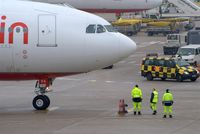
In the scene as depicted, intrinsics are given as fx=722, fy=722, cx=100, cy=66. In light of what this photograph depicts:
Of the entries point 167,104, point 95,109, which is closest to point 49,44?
point 95,109

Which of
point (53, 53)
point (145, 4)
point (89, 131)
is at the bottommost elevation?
point (89, 131)

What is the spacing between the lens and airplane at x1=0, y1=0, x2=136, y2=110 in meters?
29.3

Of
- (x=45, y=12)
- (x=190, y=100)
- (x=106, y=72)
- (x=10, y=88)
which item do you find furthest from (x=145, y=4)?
(x=45, y=12)

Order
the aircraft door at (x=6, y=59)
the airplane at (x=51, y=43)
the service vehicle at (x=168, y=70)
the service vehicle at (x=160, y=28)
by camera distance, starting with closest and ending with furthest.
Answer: the aircraft door at (x=6, y=59) < the airplane at (x=51, y=43) < the service vehicle at (x=168, y=70) < the service vehicle at (x=160, y=28)

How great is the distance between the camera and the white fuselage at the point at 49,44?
29.3 m

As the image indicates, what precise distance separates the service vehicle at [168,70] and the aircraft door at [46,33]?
661 inches

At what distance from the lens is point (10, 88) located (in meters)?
40.8

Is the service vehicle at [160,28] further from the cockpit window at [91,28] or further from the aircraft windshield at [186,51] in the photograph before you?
the cockpit window at [91,28]

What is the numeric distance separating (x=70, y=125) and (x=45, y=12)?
5302mm

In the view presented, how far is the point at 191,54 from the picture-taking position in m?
54.7

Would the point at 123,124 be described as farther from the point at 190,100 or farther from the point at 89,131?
the point at 190,100

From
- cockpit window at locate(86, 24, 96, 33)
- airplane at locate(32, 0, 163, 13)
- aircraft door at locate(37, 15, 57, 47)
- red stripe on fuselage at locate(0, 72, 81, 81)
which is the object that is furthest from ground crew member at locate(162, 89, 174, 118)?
airplane at locate(32, 0, 163, 13)

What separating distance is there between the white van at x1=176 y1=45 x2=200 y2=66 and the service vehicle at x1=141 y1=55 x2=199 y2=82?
22.6 ft

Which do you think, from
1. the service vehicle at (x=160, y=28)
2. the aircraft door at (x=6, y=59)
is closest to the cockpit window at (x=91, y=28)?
the aircraft door at (x=6, y=59)
